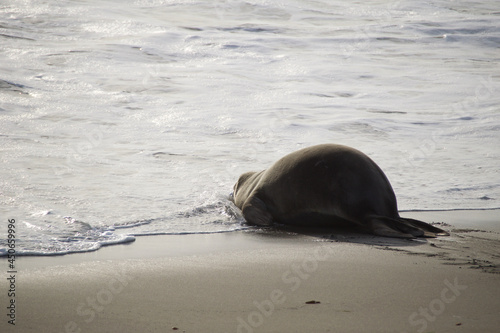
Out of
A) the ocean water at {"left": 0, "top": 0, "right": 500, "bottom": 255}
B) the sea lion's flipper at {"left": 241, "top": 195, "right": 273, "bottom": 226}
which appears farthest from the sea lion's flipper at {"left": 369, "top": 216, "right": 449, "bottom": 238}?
the ocean water at {"left": 0, "top": 0, "right": 500, "bottom": 255}

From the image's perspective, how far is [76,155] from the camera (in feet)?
27.8

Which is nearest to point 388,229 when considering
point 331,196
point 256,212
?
point 331,196

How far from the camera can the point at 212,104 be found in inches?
509

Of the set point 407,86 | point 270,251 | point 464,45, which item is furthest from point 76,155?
point 464,45

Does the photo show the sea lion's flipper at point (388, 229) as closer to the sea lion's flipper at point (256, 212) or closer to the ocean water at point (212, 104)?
the sea lion's flipper at point (256, 212)

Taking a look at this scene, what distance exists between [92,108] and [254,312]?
30.3 ft

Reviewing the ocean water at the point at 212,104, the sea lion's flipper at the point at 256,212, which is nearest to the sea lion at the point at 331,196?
the sea lion's flipper at the point at 256,212

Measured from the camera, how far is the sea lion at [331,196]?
17.4 feet

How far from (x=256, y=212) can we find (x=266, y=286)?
210cm

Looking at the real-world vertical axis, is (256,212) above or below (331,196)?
below

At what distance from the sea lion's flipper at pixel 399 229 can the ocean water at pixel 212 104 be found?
1324mm

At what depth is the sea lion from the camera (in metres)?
5.31

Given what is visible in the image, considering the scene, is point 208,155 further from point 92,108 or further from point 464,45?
point 464,45

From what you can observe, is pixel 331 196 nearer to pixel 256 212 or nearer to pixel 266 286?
pixel 256 212
